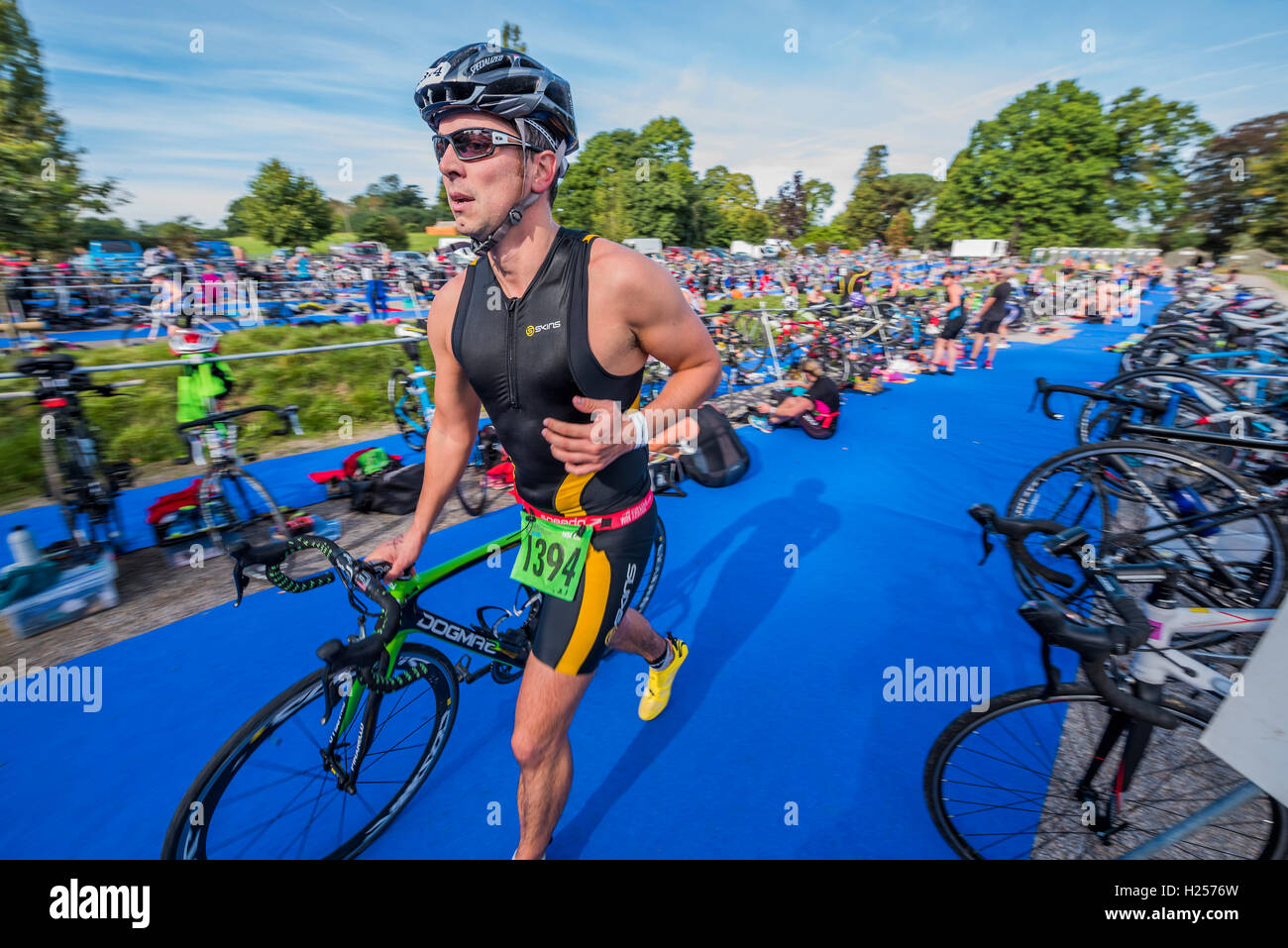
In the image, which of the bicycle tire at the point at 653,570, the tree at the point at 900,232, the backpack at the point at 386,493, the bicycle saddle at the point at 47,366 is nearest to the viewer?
the bicycle tire at the point at 653,570

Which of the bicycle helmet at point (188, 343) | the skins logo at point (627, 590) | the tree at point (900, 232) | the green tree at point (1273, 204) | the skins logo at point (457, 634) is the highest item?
the tree at point (900, 232)

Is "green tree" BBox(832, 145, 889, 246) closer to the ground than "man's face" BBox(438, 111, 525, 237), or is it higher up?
higher up

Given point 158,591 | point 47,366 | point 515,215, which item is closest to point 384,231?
point 47,366

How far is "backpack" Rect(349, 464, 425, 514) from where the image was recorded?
18.7 ft

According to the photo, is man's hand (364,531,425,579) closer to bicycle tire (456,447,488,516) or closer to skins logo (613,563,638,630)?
skins logo (613,563,638,630)

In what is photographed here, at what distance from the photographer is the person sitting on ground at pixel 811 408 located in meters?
7.95

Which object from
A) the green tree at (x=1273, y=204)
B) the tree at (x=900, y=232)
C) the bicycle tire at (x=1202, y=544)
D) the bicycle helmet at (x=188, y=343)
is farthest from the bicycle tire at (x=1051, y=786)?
the tree at (x=900, y=232)

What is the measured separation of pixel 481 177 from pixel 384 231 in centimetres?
6135

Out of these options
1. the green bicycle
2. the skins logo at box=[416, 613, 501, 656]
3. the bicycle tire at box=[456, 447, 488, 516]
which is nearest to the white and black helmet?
the green bicycle

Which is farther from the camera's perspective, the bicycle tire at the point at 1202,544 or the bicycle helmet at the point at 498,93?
the bicycle tire at the point at 1202,544

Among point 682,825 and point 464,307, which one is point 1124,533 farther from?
point 464,307
